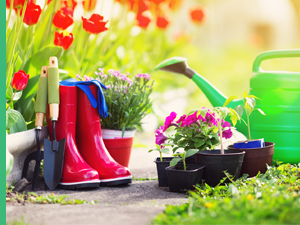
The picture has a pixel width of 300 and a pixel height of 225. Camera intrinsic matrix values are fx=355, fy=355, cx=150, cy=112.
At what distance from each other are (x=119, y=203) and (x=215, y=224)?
20.3 inches

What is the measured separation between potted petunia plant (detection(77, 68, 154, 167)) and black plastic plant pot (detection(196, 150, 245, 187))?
1.56 feet

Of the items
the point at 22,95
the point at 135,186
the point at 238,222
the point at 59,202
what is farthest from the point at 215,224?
the point at 22,95

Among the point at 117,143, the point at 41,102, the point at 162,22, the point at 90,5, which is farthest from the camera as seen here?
the point at 162,22

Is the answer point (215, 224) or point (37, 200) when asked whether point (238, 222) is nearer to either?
point (215, 224)

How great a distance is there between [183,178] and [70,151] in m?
0.52

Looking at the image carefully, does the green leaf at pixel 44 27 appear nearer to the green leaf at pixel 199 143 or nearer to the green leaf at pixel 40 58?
the green leaf at pixel 40 58

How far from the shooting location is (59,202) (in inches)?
51.6

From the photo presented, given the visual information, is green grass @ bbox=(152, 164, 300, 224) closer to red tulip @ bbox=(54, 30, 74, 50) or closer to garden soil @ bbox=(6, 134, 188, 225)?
garden soil @ bbox=(6, 134, 188, 225)

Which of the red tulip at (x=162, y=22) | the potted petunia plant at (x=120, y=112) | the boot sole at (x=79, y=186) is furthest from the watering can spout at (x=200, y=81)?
the red tulip at (x=162, y=22)

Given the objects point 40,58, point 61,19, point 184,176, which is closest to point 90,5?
point 61,19

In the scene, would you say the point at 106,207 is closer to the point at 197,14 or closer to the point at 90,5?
the point at 90,5

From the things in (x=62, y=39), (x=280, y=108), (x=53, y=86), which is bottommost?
(x=280, y=108)

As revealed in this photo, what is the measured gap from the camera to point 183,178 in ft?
4.96

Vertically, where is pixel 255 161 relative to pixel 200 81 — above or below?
below
